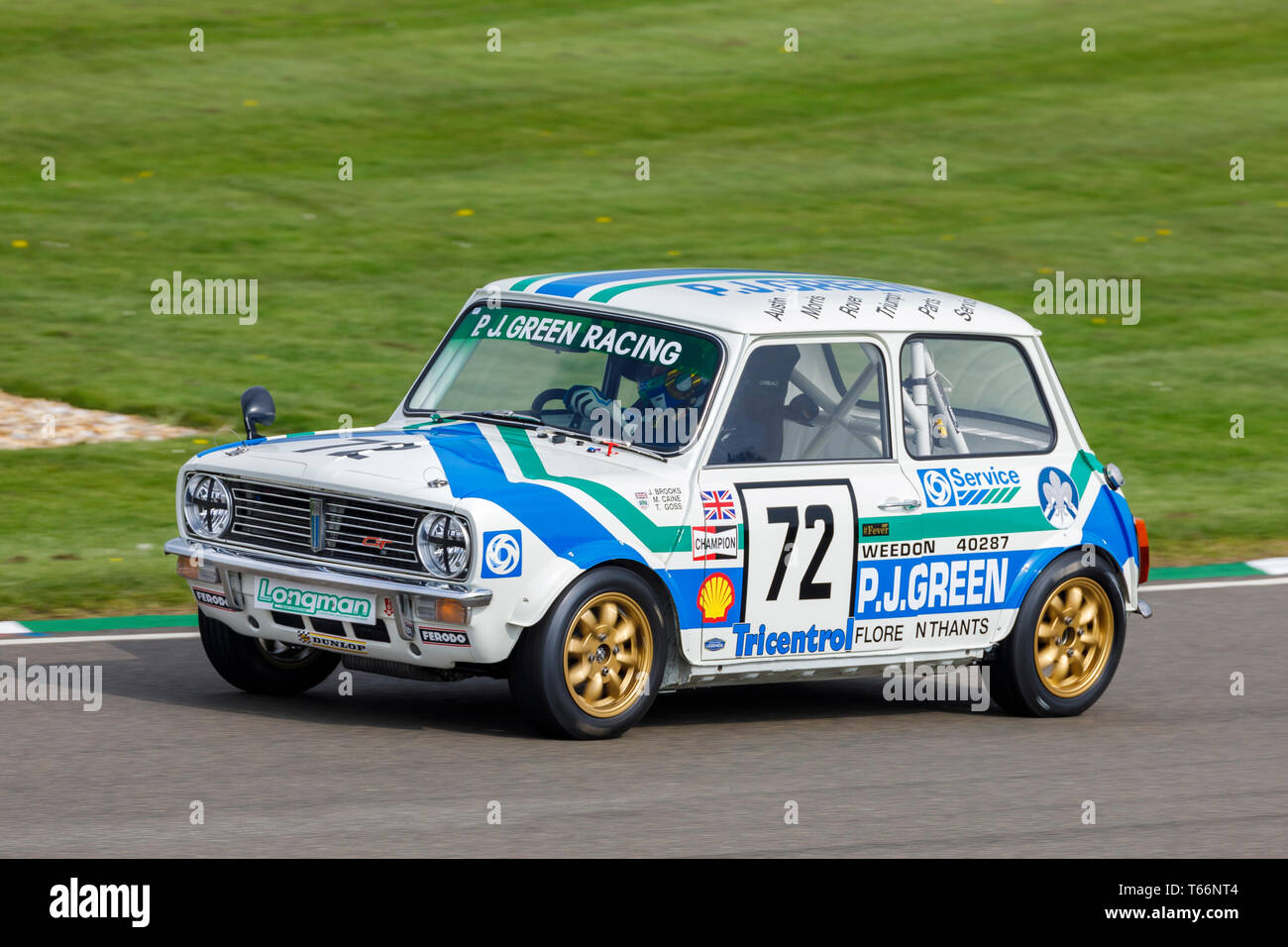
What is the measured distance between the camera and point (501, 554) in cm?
812

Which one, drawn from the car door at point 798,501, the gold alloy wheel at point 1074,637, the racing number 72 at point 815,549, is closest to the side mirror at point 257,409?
the car door at point 798,501

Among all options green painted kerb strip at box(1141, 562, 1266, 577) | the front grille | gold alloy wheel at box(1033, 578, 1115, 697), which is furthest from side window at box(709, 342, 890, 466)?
green painted kerb strip at box(1141, 562, 1266, 577)

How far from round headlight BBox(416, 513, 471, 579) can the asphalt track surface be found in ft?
2.36

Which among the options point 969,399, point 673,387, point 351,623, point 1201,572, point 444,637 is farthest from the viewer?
point 1201,572

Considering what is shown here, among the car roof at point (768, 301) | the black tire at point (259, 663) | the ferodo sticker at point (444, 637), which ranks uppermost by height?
the car roof at point (768, 301)

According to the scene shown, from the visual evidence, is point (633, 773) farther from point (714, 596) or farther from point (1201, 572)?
point (1201, 572)

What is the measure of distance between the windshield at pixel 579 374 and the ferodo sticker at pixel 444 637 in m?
1.25

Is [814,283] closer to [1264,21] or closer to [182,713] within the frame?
[182,713]

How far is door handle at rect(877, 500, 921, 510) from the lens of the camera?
9133 millimetres

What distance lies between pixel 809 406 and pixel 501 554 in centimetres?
178

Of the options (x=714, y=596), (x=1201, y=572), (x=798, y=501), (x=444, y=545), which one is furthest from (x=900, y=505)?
(x=1201, y=572)

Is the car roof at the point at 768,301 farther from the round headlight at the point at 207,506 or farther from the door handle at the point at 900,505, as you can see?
the round headlight at the point at 207,506

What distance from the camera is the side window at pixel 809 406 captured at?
9.06 meters

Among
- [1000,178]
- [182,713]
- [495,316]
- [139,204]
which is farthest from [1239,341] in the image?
[182,713]
